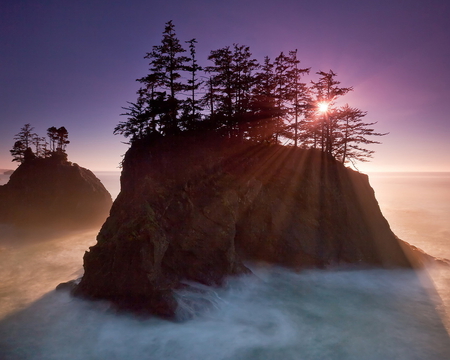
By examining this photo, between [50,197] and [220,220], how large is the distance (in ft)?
126

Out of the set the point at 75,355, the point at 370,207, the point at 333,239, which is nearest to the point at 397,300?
the point at 333,239

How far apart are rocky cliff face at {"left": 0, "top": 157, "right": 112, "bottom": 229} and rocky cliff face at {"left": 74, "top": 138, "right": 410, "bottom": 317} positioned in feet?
87.1

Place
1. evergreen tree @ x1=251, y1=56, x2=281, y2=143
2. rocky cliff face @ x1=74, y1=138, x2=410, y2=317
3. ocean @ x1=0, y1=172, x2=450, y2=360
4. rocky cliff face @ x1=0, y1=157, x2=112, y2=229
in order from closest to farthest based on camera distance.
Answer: ocean @ x1=0, y1=172, x2=450, y2=360 < rocky cliff face @ x1=74, y1=138, x2=410, y2=317 < evergreen tree @ x1=251, y1=56, x2=281, y2=143 < rocky cliff face @ x1=0, y1=157, x2=112, y2=229

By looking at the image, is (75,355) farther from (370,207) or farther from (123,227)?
(370,207)

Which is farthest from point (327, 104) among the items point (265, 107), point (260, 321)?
point (260, 321)

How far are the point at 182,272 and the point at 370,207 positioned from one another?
2052 cm

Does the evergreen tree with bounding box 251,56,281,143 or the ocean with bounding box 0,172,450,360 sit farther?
the evergreen tree with bounding box 251,56,281,143

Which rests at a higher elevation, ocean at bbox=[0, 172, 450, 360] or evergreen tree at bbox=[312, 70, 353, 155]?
evergreen tree at bbox=[312, 70, 353, 155]

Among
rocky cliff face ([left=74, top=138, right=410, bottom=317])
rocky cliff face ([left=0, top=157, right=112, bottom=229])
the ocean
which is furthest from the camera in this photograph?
rocky cliff face ([left=0, top=157, right=112, bottom=229])

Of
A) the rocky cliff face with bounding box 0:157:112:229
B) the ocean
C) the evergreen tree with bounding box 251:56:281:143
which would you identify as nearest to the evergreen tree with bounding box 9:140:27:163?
the rocky cliff face with bounding box 0:157:112:229

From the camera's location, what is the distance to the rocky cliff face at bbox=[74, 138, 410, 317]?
15867 millimetres

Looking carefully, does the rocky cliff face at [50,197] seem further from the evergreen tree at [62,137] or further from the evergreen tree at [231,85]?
the evergreen tree at [231,85]

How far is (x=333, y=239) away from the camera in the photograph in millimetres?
23266

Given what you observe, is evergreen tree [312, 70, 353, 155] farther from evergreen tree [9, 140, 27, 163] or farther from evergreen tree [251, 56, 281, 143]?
evergreen tree [9, 140, 27, 163]
